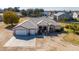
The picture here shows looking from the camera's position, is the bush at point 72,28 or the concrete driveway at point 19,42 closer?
the concrete driveway at point 19,42

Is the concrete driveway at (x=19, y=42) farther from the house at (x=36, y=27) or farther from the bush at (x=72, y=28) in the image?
the bush at (x=72, y=28)

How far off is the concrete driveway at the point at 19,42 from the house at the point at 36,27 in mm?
747

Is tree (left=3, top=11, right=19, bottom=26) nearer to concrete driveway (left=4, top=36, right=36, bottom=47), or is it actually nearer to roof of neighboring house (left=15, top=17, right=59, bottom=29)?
concrete driveway (left=4, top=36, right=36, bottom=47)

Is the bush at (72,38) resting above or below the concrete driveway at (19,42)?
above

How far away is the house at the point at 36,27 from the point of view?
8.10 m

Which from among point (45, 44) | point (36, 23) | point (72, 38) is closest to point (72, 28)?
point (72, 38)

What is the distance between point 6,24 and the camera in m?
6.79

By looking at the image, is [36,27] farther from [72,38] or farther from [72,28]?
[72,38]

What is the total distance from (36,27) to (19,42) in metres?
2.14

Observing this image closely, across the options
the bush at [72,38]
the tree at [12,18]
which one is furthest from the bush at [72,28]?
the tree at [12,18]

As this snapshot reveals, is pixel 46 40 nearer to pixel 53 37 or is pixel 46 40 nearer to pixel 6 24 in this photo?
pixel 53 37

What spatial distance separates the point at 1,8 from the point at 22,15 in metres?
0.77

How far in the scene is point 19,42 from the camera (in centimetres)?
702
